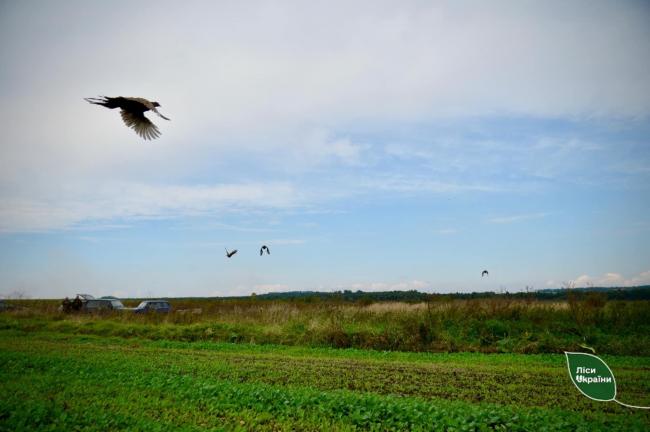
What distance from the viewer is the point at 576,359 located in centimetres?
635

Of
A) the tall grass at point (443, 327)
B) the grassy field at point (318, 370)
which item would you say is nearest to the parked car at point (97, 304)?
the grassy field at point (318, 370)

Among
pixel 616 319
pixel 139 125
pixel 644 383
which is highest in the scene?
pixel 139 125

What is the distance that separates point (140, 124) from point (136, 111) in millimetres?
563

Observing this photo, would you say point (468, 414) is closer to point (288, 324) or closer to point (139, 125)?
point (139, 125)

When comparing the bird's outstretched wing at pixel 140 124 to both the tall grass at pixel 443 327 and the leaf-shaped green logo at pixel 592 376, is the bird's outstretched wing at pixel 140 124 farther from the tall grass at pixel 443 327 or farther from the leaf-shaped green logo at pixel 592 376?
the tall grass at pixel 443 327

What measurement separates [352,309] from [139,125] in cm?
1634

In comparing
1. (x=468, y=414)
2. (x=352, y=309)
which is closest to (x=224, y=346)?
(x=352, y=309)

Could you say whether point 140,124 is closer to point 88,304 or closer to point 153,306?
point 153,306

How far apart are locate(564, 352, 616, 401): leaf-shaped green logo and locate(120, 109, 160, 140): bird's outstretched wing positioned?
898 centimetres

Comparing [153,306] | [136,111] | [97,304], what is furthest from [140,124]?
[97,304]

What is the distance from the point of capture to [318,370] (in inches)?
529

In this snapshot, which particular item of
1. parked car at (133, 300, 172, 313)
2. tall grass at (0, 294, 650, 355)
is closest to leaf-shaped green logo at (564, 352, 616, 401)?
tall grass at (0, 294, 650, 355)

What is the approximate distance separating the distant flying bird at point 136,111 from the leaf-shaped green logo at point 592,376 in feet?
24.6

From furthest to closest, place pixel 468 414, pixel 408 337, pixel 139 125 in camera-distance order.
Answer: pixel 408 337, pixel 139 125, pixel 468 414
